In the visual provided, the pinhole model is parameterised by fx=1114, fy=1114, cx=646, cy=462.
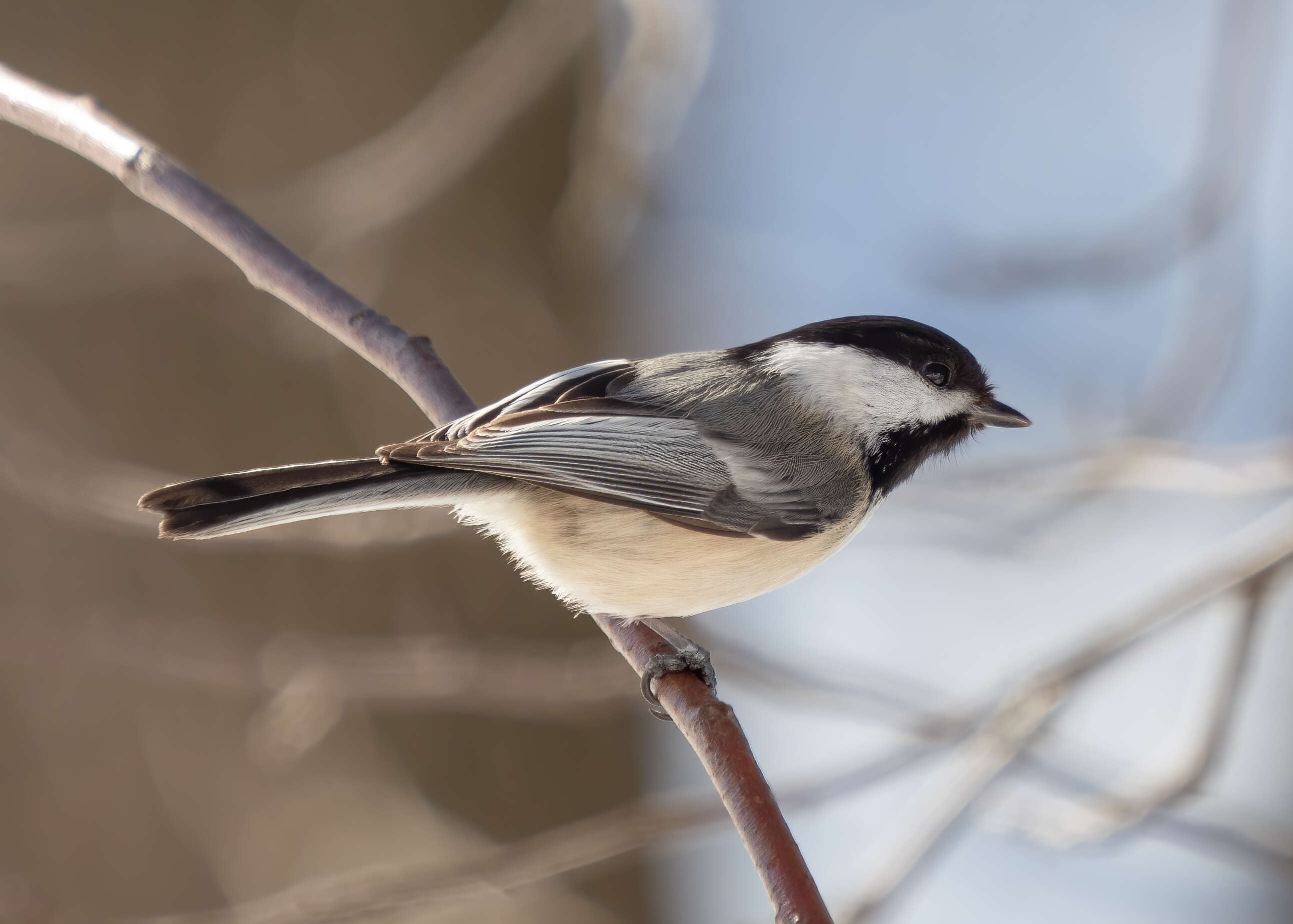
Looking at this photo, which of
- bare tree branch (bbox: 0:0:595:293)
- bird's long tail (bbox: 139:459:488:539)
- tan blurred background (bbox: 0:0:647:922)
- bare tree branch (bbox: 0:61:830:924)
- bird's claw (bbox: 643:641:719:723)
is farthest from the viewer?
tan blurred background (bbox: 0:0:647:922)

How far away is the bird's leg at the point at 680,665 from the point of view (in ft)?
4.74

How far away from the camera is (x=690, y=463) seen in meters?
1.59

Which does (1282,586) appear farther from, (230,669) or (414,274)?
(414,274)

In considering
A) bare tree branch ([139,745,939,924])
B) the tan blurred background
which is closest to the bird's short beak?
bare tree branch ([139,745,939,924])

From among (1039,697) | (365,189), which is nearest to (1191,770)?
(1039,697)

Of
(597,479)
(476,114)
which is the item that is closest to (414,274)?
(476,114)

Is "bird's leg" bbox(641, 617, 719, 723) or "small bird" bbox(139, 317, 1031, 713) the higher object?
"small bird" bbox(139, 317, 1031, 713)

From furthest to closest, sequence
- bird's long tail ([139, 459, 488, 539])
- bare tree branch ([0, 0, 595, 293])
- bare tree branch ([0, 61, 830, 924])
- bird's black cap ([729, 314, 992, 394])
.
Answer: bare tree branch ([0, 0, 595, 293]), bird's black cap ([729, 314, 992, 394]), bare tree branch ([0, 61, 830, 924]), bird's long tail ([139, 459, 488, 539])

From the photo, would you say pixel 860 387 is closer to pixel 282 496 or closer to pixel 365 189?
pixel 282 496

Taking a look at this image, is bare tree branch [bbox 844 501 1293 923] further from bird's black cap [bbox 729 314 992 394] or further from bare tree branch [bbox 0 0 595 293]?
bare tree branch [bbox 0 0 595 293]

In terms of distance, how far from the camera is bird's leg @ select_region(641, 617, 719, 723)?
4.74 ft

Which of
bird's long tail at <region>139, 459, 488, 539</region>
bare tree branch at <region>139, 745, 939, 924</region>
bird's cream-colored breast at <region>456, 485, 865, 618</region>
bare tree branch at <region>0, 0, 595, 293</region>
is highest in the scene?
bare tree branch at <region>0, 0, 595, 293</region>

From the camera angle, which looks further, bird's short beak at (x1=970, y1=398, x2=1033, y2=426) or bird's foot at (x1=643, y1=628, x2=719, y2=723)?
bird's short beak at (x1=970, y1=398, x2=1033, y2=426)

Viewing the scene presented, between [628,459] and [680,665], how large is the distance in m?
0.30
